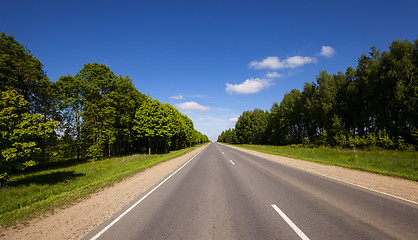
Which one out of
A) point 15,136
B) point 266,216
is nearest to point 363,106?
point 266,216

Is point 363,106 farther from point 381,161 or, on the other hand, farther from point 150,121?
point 150,121

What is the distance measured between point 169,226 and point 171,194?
2.56 m

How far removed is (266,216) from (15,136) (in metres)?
13.6

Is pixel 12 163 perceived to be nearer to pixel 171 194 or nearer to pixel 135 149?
pixel 171 194

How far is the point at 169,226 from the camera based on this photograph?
12.8 feet

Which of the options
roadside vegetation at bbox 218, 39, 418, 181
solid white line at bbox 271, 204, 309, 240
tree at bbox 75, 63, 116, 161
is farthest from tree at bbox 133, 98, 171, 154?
solid white line at bbox 271, 204, 309, 240

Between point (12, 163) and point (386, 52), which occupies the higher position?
point (386, 52)

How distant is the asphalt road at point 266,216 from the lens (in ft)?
11.3

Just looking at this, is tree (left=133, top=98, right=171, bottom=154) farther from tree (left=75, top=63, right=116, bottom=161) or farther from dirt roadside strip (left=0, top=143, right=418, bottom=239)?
dirt roadside strip (left=0, top=143, right=418, bottom=239)

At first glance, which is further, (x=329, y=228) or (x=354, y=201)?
(x=354, y=201)

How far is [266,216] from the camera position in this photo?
4.23 meters

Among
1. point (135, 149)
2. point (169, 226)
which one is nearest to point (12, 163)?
point (169, 226)

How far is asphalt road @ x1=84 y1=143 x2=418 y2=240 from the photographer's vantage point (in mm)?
3453

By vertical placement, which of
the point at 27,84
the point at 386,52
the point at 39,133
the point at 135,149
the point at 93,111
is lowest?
the point at 135,149
